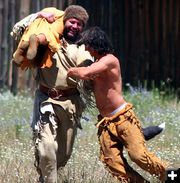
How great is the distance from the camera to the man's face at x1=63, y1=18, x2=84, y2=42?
7.09 metres

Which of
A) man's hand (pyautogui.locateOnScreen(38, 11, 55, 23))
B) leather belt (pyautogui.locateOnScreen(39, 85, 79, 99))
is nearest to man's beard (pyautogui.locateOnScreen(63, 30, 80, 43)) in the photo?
man's hand (pyautogui.locateOnScreen(38, 11, 55, 23))

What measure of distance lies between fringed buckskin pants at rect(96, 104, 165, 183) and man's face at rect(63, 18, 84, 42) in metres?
0.78

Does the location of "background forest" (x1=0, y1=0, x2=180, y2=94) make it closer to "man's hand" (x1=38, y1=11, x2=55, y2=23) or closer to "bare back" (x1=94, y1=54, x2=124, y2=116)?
"man's hand" (x1=38, y1=11, x2=55, y2=23)

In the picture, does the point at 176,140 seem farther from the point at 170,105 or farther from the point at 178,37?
the point at 178,37

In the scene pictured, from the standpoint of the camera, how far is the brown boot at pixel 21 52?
6.95 m

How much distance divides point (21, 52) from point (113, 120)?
38.4 inches

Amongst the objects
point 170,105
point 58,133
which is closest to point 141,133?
point 58,133

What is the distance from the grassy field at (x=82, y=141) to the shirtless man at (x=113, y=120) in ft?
1.30

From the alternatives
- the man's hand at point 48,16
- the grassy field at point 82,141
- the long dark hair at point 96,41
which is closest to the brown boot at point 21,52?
Answer: the man's hand at point 48,16

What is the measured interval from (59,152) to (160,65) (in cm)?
677

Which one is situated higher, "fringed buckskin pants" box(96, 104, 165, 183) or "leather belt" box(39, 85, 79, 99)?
"leather belt" box(39, 85, 79, 99)

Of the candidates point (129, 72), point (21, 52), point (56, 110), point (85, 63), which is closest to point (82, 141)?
point (56, 110)

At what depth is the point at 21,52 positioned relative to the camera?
699 centimetres

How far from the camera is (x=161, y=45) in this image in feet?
45.3
